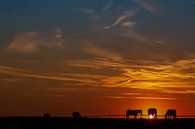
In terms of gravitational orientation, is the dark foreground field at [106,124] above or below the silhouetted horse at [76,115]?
below

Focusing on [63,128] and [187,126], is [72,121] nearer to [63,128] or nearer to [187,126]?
[63,128]

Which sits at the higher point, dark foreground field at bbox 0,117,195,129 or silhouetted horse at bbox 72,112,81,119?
silhouetted horse at bbox 72,112,81,119

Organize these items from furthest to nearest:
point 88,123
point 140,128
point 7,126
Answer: point 88,123
point 140,128
point 7,126

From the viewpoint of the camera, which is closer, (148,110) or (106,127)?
(106,127)

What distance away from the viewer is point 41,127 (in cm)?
A: 7862

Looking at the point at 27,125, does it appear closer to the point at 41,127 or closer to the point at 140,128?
the point at 41,127

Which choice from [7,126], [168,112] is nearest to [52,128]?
[7,126]

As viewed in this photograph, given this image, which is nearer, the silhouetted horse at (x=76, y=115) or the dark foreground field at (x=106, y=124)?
the dark foreground field at (x=106, y=124)

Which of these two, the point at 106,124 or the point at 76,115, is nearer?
the point at 106,124

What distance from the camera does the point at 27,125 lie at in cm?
7781

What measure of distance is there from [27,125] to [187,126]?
71.5 feet

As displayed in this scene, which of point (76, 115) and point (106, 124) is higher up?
point (76, 115)

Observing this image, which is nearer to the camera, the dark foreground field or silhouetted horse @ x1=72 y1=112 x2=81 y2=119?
the dark foreground field

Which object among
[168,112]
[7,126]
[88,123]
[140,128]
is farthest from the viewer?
[168,112]
